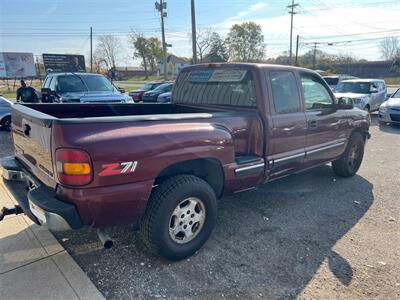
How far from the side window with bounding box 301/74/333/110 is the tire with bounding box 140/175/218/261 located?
7.13 ft

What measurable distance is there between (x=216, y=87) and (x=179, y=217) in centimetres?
188

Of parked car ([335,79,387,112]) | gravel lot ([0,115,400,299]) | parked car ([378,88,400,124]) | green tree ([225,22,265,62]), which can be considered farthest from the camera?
green tree ([225,22,265,62])

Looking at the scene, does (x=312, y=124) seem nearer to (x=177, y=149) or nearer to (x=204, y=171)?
(x=204, y=171)

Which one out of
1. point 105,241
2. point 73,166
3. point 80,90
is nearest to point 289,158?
point 105,241

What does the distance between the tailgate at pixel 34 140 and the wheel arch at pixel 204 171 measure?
96 cm

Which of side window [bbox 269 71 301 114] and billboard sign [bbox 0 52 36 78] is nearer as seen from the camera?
side window [bbox 269 71 301 114]

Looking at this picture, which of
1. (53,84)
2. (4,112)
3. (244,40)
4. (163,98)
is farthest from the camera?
(244,40)

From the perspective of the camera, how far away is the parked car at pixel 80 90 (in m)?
9.40

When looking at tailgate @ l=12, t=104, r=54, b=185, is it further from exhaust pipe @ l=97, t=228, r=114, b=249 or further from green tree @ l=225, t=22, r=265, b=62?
green tree @ l=225, t=22, r=265, b=62

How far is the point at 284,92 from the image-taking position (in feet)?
12.9

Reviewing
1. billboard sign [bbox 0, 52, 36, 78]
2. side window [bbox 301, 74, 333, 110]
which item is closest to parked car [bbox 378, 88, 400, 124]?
side window [bbox 301, 74, 333, 110]

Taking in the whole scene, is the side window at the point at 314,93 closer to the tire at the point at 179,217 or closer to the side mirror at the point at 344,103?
the side mirror at the point at 344,103

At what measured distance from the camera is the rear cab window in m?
3.73

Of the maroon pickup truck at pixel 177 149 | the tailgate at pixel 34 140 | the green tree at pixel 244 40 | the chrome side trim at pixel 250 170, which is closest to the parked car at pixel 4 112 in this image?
the maroon pickup truck at pixel 177 149
